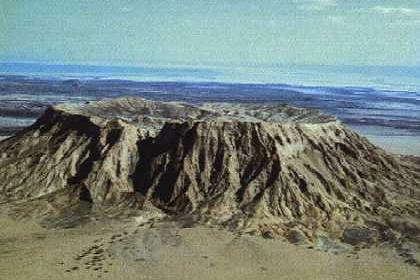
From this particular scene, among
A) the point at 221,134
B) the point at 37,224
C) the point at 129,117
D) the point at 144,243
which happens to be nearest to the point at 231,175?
the point at 221,134

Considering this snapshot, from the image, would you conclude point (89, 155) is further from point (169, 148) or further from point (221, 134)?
point (221, 134)

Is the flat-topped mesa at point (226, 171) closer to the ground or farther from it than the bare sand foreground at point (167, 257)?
farther from it

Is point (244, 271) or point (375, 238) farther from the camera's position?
point (375, 238)

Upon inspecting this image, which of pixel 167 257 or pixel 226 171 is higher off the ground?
pixel 226 171

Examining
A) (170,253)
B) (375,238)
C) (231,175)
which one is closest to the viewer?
(170,253)

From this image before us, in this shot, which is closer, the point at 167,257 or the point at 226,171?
the point at 167,257
